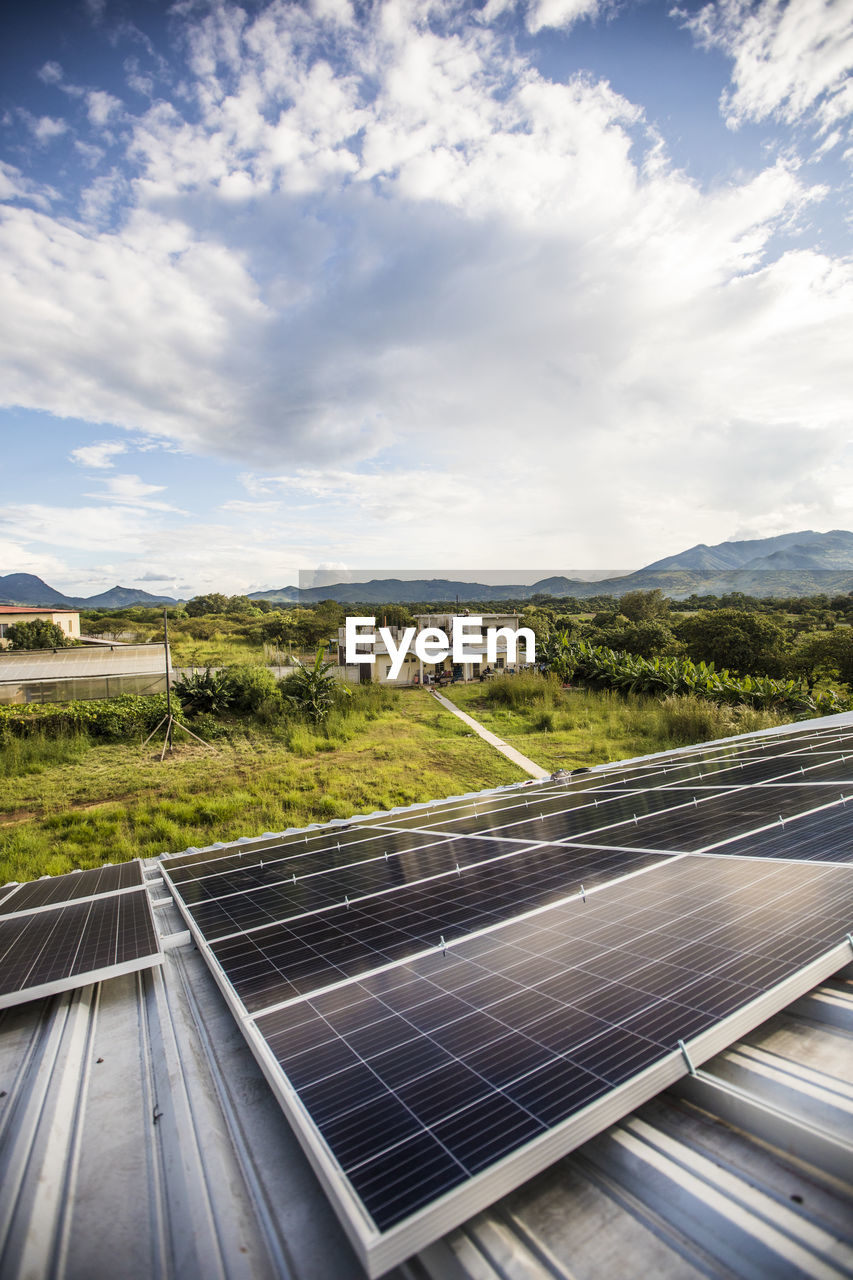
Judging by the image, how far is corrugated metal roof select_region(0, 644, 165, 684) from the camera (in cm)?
1809

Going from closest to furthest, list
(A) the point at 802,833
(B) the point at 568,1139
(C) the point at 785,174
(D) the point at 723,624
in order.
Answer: (B) the point at 568,1139 → (A) the point at 802,833 → (C) the point at 785,174 → (D) the point at 723,624

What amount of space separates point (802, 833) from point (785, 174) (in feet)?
47.6

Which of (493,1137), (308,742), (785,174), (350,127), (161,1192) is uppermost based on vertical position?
(350,127)

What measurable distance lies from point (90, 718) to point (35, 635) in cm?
3354

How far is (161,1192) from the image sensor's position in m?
2.11

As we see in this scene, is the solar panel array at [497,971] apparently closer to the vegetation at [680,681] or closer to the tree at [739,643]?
the vegetation at [680,681]

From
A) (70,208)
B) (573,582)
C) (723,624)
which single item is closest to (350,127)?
(70,208)

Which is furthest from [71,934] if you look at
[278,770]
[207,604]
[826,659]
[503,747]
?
[207,604]

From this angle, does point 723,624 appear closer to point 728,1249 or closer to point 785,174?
point 785,174

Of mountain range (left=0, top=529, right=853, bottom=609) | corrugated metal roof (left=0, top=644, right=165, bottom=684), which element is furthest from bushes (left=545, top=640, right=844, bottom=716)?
mountain range (left=0, top=529, right=853, bottom=609)

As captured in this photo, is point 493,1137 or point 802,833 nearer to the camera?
point 493,1137

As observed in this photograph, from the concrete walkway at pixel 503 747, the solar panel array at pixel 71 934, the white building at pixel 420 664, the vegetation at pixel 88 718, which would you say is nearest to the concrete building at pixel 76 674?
the vegetation at pixel 88 718
